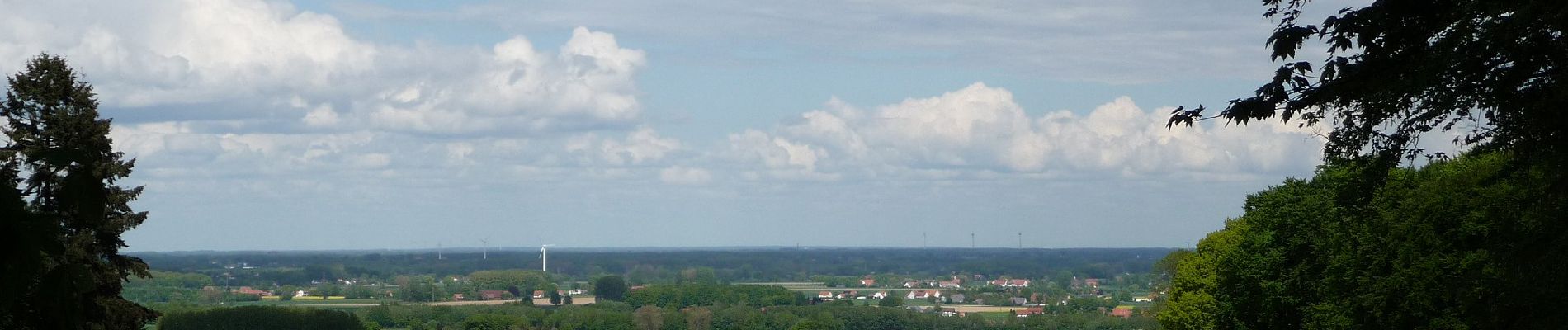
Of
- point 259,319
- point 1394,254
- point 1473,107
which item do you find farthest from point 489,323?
point 1473,107

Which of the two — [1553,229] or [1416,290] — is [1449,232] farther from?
[1553,229]

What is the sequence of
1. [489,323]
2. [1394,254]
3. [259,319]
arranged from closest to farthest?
[1394,254]
[259,319]
[489,323]

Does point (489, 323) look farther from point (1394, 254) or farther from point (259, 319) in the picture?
point (1394, 254)

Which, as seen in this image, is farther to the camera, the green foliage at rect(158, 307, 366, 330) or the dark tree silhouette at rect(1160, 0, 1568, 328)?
the green foliage at rect(158, 307, 366, 330)

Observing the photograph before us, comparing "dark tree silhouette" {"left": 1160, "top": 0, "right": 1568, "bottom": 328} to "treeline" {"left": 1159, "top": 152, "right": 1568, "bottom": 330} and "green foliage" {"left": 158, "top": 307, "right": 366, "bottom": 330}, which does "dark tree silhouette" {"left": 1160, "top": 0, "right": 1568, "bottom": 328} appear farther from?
"green foliage" {"left": 158, "top": 307, "right": 366, "bottom": 330}

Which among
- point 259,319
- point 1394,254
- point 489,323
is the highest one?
point 1394,254

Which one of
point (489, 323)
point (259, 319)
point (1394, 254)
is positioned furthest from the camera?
point (489, 323)

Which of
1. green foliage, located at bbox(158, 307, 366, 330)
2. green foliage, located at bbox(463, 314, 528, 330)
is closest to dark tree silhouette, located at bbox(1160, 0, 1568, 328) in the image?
green foliage, located at bbox(158, 307, 366, 330)

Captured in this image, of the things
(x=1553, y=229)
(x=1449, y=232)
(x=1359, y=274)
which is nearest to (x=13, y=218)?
(x=1553, y=229)
